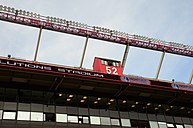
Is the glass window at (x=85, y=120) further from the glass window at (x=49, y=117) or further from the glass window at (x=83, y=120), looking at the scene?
the glass window at (x=49, y=117)

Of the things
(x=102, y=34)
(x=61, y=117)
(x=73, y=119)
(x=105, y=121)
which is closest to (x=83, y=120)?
(x=73, y=119)

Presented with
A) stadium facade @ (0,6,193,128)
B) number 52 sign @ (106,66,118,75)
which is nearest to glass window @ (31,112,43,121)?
stadium facade @ (0,6,193,128)

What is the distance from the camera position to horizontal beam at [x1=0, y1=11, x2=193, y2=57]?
4718 centimetres

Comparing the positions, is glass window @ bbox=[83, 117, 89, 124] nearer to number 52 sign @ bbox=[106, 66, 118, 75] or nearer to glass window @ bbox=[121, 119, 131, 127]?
glass window @ bbox=[121, 119, 131, 127]

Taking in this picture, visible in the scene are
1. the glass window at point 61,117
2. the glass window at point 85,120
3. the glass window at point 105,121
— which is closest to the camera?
the glass window at point 61,117

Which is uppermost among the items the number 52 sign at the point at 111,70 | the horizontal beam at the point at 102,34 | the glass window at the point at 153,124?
the horizontal beam at the point at 102,34

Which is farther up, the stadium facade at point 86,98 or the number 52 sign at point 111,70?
the number 52 sign at point 111,70

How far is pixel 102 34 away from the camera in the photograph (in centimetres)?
5212

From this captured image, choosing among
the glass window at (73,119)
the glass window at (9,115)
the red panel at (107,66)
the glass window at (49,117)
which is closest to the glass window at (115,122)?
the glass window at (73,119)

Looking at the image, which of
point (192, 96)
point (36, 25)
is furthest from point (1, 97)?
point (192, 96)

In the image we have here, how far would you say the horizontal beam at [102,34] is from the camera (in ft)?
155

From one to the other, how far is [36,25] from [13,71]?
54.6 ft

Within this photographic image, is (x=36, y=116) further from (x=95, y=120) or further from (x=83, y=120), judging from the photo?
(x=95, y=120)

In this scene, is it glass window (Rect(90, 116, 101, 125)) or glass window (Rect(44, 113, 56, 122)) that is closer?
glass window (Rect(44, 113, 56, 122))
